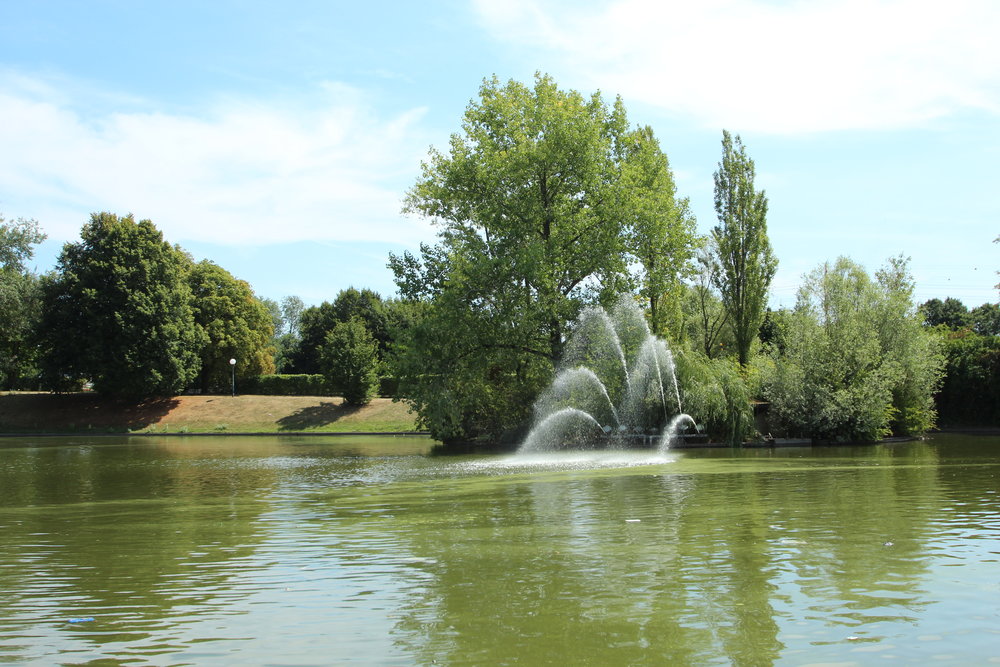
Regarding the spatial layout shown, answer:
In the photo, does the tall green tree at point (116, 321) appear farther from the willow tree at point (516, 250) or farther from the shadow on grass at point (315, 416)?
the willow tree at point (516, 250)

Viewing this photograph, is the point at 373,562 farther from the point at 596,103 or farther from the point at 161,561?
the point at 596,103

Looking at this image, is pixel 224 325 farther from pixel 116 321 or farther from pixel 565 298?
pixel 565 298

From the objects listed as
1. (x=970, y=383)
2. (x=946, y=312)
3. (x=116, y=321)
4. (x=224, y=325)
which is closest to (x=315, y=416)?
(x=116, y=321)

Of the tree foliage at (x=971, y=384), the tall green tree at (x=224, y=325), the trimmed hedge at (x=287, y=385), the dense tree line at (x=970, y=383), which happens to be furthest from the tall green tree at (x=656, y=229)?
the tall green tree at (x=224, y=325)

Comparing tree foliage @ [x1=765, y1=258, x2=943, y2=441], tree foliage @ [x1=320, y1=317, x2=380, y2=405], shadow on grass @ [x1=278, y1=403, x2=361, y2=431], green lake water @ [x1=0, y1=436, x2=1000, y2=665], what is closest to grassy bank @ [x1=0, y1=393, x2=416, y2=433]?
shadow on grass @ [x1=278, y1=403, x2=361, y2=431]

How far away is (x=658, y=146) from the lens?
43.6 m

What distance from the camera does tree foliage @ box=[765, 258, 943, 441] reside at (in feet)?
106

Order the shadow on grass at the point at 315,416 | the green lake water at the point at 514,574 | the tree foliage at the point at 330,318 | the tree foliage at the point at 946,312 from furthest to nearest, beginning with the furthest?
the tree foliage at the point at 946,312 → the tree foliage at the point at 330,318 → the shadow on grass at the point at 315,416 → the green lake water at the point at 514,574

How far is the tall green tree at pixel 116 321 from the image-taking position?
2293 inches

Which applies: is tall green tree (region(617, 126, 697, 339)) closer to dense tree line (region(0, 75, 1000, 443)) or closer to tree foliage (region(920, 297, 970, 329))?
dense tree line (region(0, 75, 1000, 443))

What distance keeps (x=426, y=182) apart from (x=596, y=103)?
360 inches

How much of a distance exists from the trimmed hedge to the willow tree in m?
30.7

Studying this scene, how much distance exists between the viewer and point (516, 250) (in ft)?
110

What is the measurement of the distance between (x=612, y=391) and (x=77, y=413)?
46678mm
